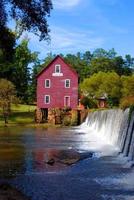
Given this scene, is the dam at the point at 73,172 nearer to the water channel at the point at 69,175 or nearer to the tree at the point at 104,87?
the water channel at the point at 69,175

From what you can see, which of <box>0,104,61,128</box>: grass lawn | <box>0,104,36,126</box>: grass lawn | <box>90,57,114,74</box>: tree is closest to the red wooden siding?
<box>0,104,36,126</box>: grass lawn

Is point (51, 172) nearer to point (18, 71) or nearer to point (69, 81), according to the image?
point (69, 81)

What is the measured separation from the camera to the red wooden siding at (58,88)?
8800 cm

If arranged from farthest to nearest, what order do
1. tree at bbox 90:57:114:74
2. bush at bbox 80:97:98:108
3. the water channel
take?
tree at bbox 90:57:114:74
bush at bbox 80:97:98:108
the water channel

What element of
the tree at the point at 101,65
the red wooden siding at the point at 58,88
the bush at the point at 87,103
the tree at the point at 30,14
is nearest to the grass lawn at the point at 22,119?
the red wooden siding at the point at 58,88

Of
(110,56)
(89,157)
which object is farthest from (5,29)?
(110,56)

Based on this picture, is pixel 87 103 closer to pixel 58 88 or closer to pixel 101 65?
pixel 58 88

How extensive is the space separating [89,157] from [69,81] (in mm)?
58133

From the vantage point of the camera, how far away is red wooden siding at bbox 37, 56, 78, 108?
88.0 m

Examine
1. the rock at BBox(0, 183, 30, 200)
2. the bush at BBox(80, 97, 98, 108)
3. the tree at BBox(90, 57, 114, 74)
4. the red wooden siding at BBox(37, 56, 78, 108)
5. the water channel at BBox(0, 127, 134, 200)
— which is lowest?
the water channel at BBox(0, 127, 134, 200)

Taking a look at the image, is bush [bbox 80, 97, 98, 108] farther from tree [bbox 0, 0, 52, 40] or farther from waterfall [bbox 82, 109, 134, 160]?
tree [bbox 0, 0, 52, 40]

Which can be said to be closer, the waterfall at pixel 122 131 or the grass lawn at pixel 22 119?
the waterfall at pixel 122 131

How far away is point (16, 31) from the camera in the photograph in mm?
20703

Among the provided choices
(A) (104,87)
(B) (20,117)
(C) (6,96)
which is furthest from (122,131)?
(A) (104,87)
